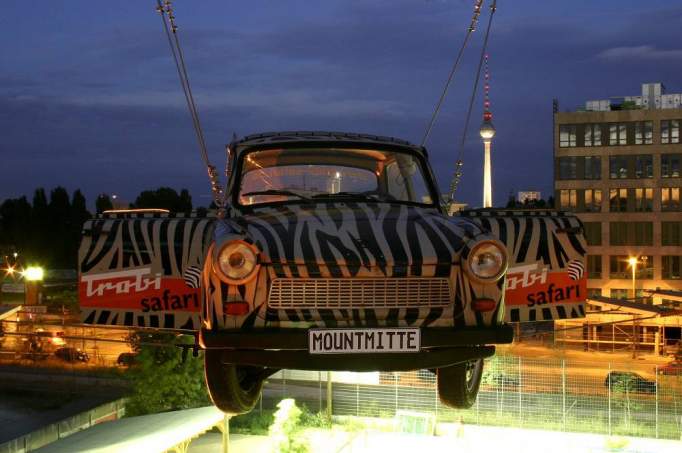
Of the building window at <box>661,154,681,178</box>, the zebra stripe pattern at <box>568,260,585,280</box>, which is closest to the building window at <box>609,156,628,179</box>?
the building window at <box>661,154,681,178</box>

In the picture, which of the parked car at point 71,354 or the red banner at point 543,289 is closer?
the red banner at point 543,289

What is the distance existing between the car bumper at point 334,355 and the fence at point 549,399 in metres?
20.6

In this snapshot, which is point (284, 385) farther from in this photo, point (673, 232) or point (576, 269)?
point (673, 232)

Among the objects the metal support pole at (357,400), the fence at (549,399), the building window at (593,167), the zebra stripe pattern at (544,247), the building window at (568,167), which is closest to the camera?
the zebra stripe pattern at (544,247)

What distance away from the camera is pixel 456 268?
16.7ft

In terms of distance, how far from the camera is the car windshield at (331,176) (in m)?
6.28

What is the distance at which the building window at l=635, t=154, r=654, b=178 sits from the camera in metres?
67.4

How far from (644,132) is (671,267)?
31.7 ft

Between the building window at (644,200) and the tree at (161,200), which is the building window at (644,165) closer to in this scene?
the building window at (644,200)

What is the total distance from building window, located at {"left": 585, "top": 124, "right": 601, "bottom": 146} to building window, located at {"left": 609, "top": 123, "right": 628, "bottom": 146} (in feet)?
2.76

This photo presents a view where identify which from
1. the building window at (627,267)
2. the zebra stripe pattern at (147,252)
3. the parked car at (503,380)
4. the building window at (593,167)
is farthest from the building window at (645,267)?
the zebra stripe pattern at (147,252)

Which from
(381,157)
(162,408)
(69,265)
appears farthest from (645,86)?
(381,157)

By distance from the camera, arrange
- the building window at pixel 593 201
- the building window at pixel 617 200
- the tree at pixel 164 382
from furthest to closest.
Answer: the building window at pixel 593 201, the building window at pixel 617 200, the tree at pixel 164 382

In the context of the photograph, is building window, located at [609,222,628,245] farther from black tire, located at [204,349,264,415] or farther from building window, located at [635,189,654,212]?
black tire, located at [204,349,264,415]
